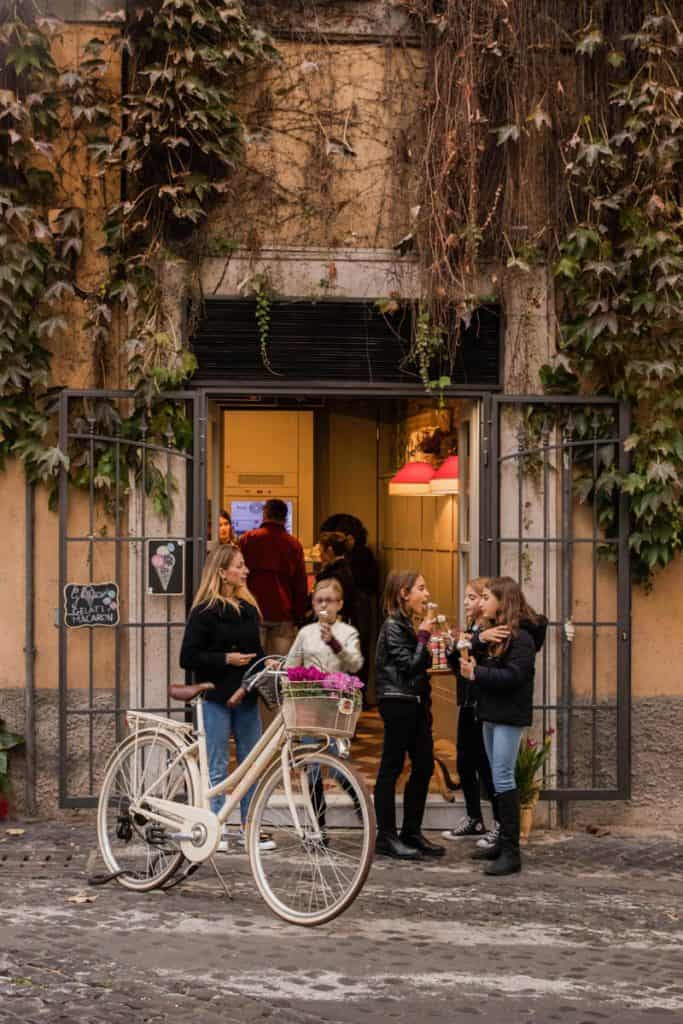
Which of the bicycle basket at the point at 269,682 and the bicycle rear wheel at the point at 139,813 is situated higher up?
the bicycle basket at the point at 269,682

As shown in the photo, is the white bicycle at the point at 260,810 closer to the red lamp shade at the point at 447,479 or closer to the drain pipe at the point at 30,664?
the drain pipe at the point at 30,664

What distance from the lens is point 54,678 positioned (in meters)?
10.4

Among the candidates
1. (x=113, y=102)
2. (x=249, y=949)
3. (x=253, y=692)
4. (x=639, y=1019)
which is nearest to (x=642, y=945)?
(x=639, y=1019)

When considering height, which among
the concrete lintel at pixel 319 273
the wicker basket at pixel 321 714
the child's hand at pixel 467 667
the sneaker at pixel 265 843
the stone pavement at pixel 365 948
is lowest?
the stone pavement at pixel 365 948

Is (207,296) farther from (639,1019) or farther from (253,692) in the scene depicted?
(639,1019)

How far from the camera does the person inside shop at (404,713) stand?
31.0 ft

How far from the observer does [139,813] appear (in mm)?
8336

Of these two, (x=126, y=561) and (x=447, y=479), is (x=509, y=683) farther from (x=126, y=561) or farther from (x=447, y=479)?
(x=447, y=479)

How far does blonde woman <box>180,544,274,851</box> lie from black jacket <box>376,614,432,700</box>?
771mm

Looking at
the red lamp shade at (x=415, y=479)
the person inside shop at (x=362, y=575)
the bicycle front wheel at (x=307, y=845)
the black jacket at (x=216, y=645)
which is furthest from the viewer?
the person inside shop at (x=362, y=575)

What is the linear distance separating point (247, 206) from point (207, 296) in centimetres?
63

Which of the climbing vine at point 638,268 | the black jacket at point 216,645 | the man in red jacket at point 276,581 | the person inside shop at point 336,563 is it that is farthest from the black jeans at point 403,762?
the person inside shop at point 336,563

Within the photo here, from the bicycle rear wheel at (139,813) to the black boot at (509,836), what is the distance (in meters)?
1.91

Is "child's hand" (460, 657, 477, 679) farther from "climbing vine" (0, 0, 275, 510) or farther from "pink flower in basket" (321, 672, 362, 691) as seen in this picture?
"climbing vine" (0, 0, 275, 510)
